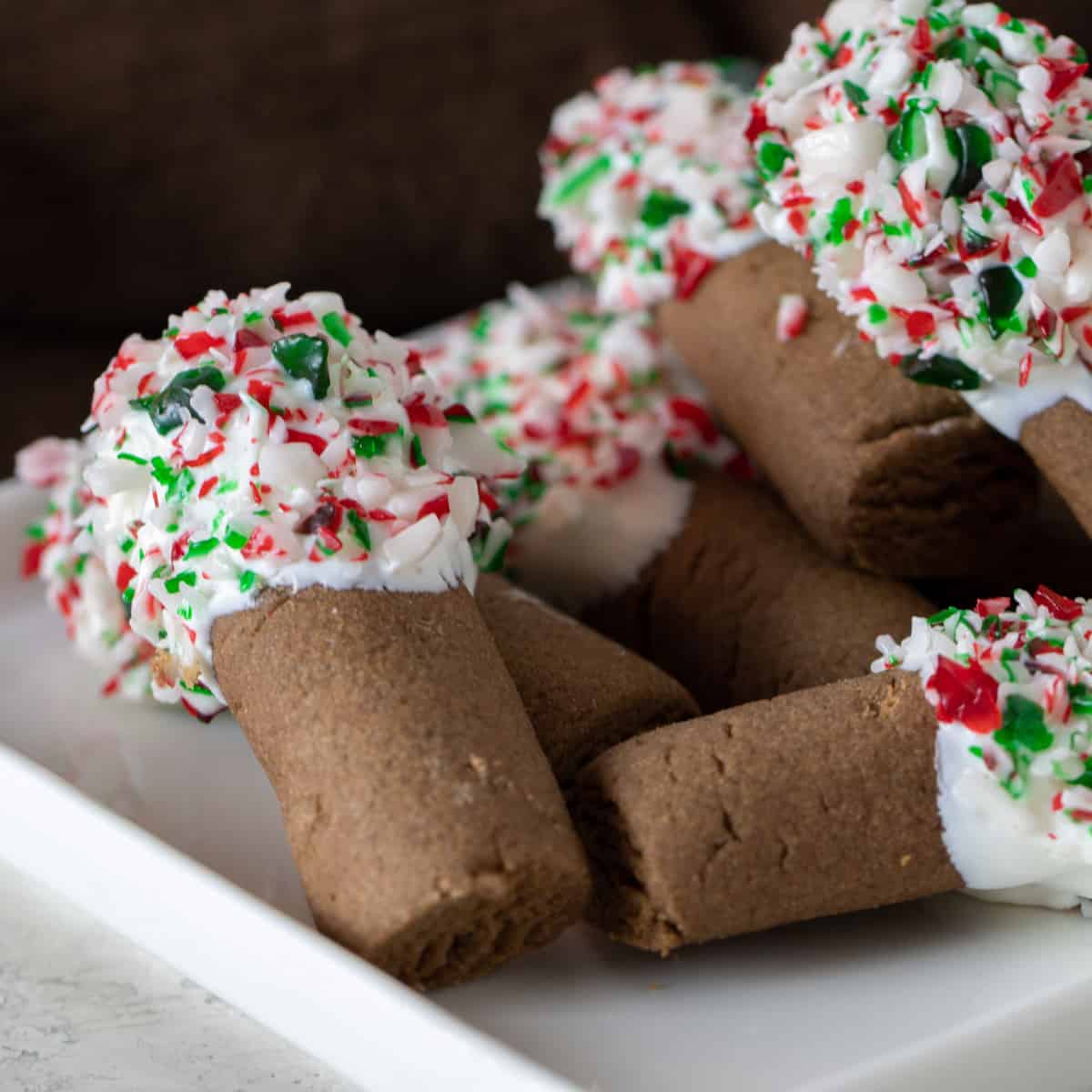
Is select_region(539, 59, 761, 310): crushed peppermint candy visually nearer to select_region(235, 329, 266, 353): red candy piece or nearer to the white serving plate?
select_region(235, 329, 266, 353): red candy piece

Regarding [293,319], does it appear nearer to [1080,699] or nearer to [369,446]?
[369,446]

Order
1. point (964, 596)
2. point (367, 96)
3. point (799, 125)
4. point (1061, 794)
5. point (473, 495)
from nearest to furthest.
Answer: point (1061, 794) → point (473, 495) → point (799, 125) → point (964, 596) → point (367, 96)

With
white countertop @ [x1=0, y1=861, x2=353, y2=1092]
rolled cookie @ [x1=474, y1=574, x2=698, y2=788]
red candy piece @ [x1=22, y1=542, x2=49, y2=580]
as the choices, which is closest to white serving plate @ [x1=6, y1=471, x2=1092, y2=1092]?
white countertop @ [x1=0, y1=861, x2=353, y2=1092]

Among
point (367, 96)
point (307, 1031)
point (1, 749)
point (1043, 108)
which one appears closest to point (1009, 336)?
point (1043, 108)

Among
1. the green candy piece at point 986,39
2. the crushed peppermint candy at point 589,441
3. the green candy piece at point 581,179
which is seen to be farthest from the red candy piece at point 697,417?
the green candy piece at point 986,39

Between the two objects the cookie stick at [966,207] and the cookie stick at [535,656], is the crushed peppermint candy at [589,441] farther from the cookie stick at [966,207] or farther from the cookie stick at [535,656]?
the cookie stick at [966,207]

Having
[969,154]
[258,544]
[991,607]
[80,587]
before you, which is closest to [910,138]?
[969,154]

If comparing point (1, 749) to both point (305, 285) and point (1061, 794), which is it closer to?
point (1061, 794)
